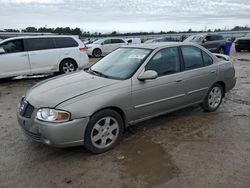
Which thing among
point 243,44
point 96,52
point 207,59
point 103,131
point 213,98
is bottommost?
point 96,52

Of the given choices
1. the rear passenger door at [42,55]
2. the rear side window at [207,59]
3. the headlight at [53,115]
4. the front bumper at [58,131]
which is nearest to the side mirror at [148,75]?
the front bumper at [58,131]

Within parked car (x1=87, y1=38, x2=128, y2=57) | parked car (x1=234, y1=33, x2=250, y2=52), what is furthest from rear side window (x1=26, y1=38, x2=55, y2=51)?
parked car (x1=234, y1=33, x2=250, y2=52)

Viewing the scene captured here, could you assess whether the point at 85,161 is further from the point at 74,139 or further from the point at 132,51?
the point at 132,51

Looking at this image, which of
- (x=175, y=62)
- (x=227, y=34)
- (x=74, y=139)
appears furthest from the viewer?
(x=227, y=34)

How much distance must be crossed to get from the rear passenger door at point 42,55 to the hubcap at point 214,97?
6.26 meters

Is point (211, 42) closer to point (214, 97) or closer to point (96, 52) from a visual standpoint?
point (96, 52)

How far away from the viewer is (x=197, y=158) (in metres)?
3.67

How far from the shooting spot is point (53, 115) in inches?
137

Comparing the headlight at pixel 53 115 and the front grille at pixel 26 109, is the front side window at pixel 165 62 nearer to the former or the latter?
the headlight at pixel 53 115

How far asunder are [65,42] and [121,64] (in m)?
6.21

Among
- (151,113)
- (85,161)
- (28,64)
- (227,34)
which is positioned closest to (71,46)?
(28,64)

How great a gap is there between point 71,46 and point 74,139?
23.8ft

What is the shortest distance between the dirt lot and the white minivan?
4.50 m

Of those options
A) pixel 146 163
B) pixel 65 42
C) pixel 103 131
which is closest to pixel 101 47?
pixel 65 42
